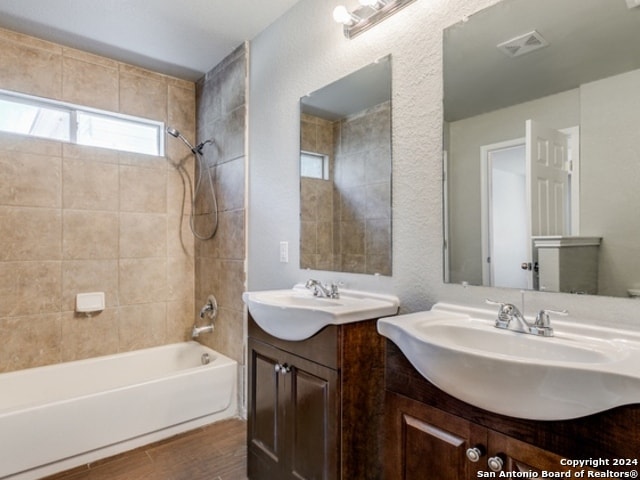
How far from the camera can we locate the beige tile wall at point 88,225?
233 centimetres

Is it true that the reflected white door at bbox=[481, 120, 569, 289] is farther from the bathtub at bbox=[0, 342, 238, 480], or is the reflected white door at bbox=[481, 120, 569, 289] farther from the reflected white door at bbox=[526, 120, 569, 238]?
the bathtub at bbox=[0, 342, 238, 480]

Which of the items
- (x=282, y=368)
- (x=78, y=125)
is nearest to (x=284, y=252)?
(x=282, y=368)

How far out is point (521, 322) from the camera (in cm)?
107

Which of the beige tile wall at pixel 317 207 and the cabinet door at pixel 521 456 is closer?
the cabinet door at pixel 521 456

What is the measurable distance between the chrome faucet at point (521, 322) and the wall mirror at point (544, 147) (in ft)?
0.37

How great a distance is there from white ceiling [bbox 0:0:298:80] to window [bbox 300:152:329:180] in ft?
2.86

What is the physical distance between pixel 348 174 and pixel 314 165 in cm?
25

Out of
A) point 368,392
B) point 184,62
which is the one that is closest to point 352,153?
point 368,392

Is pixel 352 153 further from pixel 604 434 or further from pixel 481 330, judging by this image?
pixel 604 434

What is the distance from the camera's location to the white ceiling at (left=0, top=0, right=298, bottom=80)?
204cm

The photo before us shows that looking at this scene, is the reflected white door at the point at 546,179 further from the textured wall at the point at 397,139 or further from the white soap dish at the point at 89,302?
the white soap dish at the point at 89,302

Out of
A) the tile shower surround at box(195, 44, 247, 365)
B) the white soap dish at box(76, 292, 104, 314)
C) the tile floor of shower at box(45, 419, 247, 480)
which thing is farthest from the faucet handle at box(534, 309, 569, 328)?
the white soap dish at box(76, 292, 104, 314)

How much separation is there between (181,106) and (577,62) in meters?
2.75

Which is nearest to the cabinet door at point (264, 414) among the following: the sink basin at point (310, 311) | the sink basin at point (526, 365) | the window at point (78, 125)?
the sink basin at point (310, 311)
